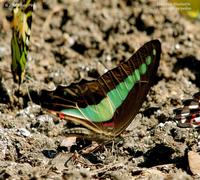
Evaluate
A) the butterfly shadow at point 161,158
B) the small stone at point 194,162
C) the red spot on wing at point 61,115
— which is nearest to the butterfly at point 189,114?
the butterfly shadow at point 161,158

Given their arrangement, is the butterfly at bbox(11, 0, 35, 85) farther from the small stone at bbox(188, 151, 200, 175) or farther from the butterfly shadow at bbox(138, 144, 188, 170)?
the small stone at bbox(188, 151, 200, 175)

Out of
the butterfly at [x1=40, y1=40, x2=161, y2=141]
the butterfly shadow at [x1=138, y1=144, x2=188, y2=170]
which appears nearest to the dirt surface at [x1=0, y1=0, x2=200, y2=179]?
the butterfly shadow at [x1=138, y1=144, x2=188, y2=170]

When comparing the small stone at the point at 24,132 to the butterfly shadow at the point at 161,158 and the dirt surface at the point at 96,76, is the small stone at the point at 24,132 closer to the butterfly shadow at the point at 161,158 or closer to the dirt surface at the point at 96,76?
the dirt surface at the point at 96,76

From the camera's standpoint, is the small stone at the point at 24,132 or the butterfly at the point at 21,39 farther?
the butterfly at the point at 21,39

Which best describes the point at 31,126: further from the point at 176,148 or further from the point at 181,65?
the point at 181,65

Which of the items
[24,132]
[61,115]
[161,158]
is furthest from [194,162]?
[24,132]

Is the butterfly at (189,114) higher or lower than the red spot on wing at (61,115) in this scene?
higher

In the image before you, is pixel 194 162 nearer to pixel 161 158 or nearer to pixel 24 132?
pixel 161 158
